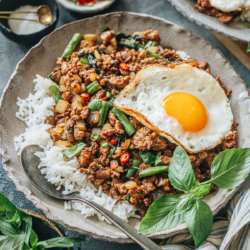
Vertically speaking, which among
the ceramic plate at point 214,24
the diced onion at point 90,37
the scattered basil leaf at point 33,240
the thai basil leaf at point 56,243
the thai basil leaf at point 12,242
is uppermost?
the ceramic plate at point 214,24

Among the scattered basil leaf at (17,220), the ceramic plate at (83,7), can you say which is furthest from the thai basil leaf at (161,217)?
the ceramic plate at (83,7)

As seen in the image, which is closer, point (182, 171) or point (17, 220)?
point (182, 171)

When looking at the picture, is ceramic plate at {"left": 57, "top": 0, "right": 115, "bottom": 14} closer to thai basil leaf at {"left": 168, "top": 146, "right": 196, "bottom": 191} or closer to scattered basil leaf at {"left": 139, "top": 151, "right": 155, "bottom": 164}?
scattered basil leaf at {"left": 139, "top": 151, "right": 155, "bottom": 164}

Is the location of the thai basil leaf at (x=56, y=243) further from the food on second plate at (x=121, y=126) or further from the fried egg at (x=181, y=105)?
the fried egg at (x=181, y=105)

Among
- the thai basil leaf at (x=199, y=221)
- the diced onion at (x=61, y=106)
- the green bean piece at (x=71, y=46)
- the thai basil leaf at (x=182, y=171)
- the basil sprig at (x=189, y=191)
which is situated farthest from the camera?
the green bean piece at (x=71, y=46)

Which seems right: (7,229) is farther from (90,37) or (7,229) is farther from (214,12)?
(214,12)

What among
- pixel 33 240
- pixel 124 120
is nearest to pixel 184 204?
pixel 124 120
